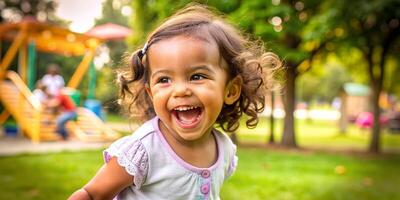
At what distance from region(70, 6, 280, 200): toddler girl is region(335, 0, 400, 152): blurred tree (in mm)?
6733

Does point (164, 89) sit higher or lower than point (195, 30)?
lower

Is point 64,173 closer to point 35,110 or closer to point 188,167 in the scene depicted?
point 188,167

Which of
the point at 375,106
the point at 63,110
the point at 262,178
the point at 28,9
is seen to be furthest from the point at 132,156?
the point at 28,9

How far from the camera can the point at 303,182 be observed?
512 centimetres

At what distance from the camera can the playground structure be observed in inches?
356

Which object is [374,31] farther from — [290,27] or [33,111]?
[33,111]

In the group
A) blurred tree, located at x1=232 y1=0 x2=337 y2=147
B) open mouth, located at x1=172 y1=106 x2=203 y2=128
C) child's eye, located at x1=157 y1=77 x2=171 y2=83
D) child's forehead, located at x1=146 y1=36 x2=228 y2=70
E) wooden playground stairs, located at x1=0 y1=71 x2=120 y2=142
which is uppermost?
blurred tree, located at x1=232 y1=0 x2=337 y2=147

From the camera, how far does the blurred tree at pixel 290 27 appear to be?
4234mm

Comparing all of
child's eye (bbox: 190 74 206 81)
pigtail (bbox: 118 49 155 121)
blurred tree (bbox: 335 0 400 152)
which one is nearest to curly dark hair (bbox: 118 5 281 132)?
pigtail (bbox: 118 49 155 121)

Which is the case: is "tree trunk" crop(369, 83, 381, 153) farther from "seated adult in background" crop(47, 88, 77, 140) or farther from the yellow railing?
the yellow railing

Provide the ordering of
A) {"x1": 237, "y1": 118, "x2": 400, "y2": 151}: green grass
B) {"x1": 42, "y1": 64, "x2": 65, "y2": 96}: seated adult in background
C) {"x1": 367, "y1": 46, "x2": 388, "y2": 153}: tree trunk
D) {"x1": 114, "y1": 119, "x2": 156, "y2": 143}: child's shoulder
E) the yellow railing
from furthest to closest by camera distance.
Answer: {"x1": 237, "y1": 118, "x2": 400, "y2": 151}: green grass → {"x1": 367, "y1": 46, "x2": 388, "y2": 153}: tree trunk → {"x1": 42, "y1": 64, "x2": 65, "y2": 96}: seated adult in background → the yellow railing → {"x1": 114, "y1": 119, "x2": 156, "y2": 143}: child's shoulder

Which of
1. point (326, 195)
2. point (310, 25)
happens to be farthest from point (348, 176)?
point (310, 25)

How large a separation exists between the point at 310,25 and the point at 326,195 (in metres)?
3.59

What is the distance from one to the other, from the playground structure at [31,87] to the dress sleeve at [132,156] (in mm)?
7751
